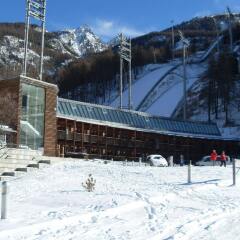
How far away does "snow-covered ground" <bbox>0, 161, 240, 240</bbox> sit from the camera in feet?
37.8

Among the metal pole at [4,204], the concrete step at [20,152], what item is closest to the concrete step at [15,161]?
the concrete step at [20,152]

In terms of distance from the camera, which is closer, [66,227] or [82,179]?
[66,227]

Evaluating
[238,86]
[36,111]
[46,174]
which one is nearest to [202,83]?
[238,86]

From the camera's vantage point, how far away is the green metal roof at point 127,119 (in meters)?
56.7

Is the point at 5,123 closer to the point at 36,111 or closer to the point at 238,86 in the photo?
the point at 36,111

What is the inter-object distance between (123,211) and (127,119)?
4930 centimetres

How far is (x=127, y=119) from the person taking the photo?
63969mm

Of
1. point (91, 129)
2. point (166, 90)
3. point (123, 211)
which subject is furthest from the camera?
point (166, 90)

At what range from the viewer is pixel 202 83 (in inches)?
4181

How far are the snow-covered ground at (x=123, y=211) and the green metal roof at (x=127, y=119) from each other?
3176 cm

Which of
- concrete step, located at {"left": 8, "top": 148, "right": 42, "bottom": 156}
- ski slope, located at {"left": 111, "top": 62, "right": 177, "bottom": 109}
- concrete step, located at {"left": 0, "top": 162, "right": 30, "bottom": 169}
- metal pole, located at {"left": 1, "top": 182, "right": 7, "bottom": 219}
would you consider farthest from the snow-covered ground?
ski slope, located at {"left": 111, "top": 62, "right": 177, "bottom": 109}

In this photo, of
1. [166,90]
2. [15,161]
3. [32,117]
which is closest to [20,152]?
[15,161]

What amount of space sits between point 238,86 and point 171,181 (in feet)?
254

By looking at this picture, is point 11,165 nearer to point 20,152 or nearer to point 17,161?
point 17,161
